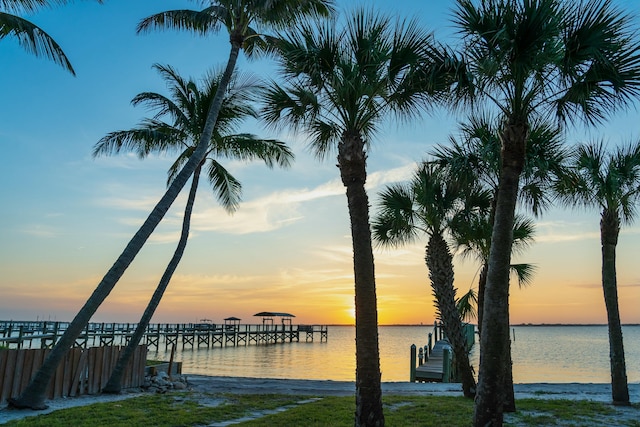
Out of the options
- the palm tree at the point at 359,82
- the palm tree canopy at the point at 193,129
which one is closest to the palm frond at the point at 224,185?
the palm tree canopy at the point at 193,129

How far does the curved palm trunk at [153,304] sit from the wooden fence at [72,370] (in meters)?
0.25

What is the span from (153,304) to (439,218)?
8728mm

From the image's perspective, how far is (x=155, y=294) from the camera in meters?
15.0

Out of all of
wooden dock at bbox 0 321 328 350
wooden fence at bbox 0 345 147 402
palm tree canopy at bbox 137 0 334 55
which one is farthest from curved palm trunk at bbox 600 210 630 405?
wooden dock at bbox 0 321 328 350

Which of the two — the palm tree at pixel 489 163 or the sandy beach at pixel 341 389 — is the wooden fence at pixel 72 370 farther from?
the palm tree at pixel 489 163

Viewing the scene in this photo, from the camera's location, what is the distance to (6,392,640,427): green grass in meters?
9.38

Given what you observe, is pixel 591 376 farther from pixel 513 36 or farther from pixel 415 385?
pixel 513 36

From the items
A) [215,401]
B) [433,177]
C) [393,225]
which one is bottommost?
[215,401]

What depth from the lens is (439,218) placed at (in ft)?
43.3

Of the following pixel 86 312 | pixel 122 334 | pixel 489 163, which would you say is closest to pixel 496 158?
pixel 489 163

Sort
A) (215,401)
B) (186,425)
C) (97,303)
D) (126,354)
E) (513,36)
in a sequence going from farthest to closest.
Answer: (126,354) < (215,401) < (97,303) < (186,425) < (513,36)

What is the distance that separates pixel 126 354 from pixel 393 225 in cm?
829

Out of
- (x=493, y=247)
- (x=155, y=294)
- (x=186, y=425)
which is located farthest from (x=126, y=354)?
(x=493, y=247)

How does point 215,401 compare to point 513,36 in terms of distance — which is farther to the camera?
point 215,401
